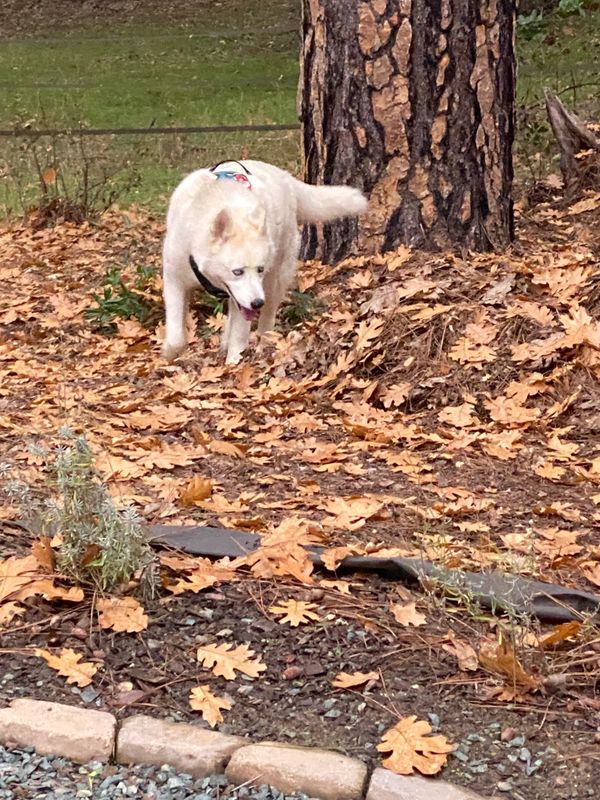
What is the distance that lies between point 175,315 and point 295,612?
3.23 meters

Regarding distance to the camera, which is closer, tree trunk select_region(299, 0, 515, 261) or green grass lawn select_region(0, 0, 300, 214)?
tree trunk select_region(299, 0, 515, 261)

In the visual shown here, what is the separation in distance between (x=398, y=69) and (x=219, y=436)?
2.34m

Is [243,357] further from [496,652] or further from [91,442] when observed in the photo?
[496,652]

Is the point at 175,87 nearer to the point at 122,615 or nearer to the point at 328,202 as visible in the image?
the point at 328,202

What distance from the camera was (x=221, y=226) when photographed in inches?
210

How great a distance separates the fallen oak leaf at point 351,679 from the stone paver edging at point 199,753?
0.26 metres

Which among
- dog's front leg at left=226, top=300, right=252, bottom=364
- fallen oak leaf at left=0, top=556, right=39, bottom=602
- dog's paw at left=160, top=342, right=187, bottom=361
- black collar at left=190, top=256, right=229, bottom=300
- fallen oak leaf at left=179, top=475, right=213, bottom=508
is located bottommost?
dog's paw at left=160, top=342, right=187, bottom=361

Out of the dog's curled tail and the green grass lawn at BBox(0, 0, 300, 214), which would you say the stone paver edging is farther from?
the green grass lawn at BBox(0, 0, 300, 214)

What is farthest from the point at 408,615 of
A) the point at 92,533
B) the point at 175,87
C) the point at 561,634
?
the point at 175,87

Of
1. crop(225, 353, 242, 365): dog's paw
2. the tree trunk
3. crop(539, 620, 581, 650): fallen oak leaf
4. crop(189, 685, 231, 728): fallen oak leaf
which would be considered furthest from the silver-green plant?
the tree trunk

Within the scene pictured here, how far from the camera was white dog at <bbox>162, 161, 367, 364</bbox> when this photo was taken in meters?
5.39

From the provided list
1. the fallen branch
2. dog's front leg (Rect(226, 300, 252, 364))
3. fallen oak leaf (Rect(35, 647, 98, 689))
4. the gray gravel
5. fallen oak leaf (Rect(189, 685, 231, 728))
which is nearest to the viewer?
the gray gravel

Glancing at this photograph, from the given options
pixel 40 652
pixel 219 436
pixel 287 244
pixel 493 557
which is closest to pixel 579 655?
pixel 493 557

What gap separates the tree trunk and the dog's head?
0.82 metres
